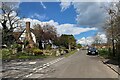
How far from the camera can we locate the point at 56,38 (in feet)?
346

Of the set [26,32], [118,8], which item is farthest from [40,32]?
[118,8]

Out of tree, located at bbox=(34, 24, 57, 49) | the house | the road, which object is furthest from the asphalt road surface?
tree, located at bbox=(34, 24, 57, 49)

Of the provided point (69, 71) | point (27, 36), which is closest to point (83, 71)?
point (69, 71)

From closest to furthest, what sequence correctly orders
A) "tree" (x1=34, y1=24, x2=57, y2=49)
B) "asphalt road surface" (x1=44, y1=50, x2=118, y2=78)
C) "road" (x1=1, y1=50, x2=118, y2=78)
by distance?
"road" (x1=1, y1=50, x2=118, y2=78) → "asphalt road surface" (x1=44, y1=50, x2=118, y2=78) → "tree" (x1=34, y1=24, x2=57, y2=49)

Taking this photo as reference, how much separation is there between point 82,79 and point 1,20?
3991 centimetres

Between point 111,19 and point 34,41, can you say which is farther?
point 34,41

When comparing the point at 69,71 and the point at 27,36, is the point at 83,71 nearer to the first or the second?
the point at 69,71

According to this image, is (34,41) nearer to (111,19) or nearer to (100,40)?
(100,40)

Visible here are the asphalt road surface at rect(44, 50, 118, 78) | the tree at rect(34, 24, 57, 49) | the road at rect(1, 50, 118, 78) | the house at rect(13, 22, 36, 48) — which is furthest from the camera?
the tree at rect(34, 24, 57, 49)

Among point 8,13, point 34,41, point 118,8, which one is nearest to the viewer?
point 118,8

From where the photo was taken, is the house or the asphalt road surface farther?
the house

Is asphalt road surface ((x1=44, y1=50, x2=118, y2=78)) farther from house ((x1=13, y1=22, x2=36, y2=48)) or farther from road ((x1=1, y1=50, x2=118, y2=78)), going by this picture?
house ((x1=13, y1=22, x2=36, y2=48))

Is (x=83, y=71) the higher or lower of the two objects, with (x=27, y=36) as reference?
lower

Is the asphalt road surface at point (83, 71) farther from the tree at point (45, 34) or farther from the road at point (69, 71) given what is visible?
the tree at point (45, 34)
